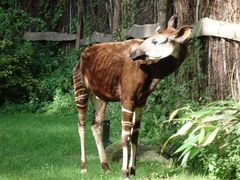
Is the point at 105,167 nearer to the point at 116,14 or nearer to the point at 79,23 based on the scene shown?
the point at 116,14

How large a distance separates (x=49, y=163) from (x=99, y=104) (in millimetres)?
928

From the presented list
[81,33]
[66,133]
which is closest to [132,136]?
[66,133]

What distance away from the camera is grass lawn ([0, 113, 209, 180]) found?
500 centimetres

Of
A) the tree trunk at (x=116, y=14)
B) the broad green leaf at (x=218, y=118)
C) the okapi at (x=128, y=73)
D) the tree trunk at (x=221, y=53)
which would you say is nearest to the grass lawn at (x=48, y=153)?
the okapi at (x=128, y=73)

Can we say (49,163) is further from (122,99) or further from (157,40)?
(157,40)

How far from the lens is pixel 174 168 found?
521 cm

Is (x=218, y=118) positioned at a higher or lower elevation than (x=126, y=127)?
higher

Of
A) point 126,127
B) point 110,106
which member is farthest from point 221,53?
point 110,106

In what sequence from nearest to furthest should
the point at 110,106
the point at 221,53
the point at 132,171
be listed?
the point at 132,171, the point at 221,53, the point at 110,106

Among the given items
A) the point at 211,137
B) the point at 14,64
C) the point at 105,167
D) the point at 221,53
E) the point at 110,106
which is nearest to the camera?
the point at 211,137

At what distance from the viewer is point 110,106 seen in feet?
29.6

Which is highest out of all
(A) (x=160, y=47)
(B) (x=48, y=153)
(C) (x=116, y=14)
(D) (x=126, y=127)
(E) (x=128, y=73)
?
(C) (x=116, y=14)

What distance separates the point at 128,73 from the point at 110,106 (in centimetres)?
461

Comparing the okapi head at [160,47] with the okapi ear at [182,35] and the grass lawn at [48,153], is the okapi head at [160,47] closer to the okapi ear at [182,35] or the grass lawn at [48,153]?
the okapi ear at [182,35]
